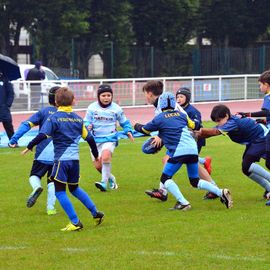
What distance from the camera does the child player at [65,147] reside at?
9.02 meters

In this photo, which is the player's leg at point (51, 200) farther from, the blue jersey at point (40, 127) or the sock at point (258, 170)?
the sock at point (258, 170)

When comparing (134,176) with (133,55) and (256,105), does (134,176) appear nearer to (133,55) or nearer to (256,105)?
(256,105)

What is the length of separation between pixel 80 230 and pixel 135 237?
776mm

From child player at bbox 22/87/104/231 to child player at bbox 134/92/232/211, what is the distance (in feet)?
4.37

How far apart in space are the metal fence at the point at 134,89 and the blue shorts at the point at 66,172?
1462 centimetres

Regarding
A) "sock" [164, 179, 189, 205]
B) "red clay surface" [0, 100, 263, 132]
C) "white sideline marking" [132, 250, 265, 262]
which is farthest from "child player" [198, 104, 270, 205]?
"red clay surface" [0, 100, 263, 132]

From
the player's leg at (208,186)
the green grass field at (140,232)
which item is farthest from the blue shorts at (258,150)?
the player's leg at (208,186)

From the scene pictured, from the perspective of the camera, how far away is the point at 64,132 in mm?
9102

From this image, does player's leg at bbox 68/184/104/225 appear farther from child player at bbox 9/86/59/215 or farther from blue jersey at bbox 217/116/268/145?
blue jersey at bbox 217/116/268/145

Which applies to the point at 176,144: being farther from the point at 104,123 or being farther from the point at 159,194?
the point at 104,123

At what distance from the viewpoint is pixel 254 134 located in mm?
10641

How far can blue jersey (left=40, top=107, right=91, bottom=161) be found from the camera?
907cm

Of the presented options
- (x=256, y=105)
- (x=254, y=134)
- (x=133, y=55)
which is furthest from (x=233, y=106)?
(x=254, y=134)

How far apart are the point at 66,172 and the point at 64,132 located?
1.50ft
